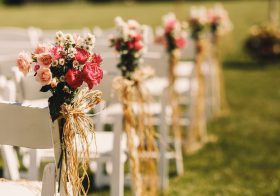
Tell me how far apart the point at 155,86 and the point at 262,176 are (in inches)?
72.2

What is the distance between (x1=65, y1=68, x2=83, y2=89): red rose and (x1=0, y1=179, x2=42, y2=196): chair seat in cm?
76

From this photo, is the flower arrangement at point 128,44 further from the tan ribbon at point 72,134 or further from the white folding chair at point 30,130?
the white folding chair at point 30,130

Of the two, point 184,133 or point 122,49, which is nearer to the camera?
point 122,49

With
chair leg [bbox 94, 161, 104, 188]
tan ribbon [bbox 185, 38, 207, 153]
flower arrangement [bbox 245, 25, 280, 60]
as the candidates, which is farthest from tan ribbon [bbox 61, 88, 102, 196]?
flower arrangement [bbox 245, 25, 280, 60]

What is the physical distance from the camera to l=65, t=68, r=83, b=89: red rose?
10.5ft

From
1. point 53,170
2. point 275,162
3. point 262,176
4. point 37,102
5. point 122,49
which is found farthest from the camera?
point 275,162

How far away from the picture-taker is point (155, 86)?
25.4 ft

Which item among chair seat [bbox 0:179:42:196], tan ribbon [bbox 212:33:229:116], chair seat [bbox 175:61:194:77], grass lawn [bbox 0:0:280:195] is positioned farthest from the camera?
tan ribbon [bbox 212:33:229:116]

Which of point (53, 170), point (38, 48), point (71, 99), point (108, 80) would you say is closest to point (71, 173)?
point (53, 170)

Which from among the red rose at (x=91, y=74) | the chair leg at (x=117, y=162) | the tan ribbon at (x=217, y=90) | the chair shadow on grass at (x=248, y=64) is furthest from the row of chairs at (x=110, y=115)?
the chair shadow on grass at (x=248, y=64)

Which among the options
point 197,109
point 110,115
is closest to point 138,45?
point 110,115

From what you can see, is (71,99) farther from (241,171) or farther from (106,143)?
(241,171)

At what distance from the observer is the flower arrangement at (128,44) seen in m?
4.86

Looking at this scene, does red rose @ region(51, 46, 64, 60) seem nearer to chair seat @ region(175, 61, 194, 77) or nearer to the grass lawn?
the grass lawn
